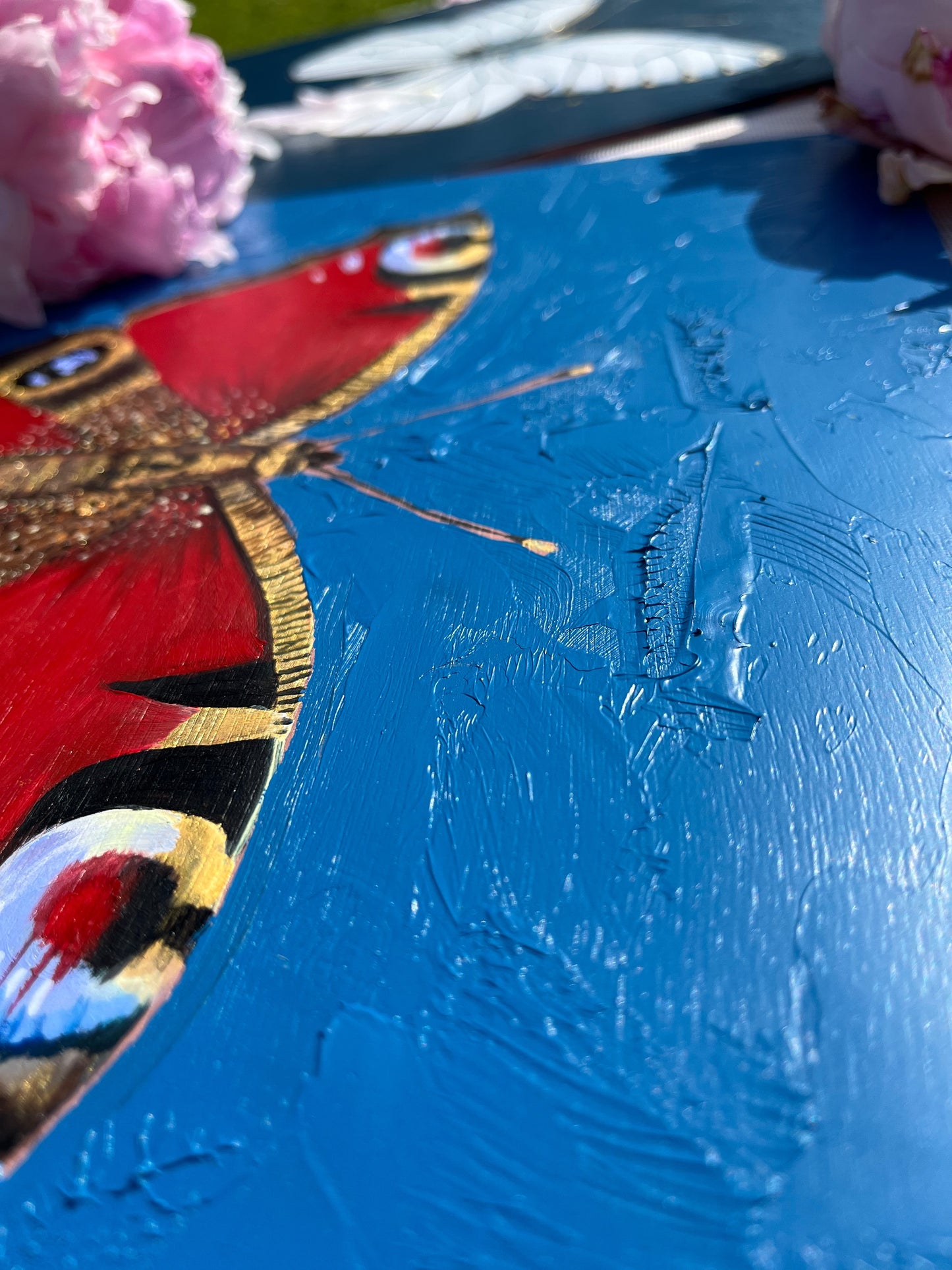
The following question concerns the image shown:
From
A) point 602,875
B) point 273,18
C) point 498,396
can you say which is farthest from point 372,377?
point 273,18

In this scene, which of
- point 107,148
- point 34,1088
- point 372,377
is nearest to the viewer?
point 34,1088

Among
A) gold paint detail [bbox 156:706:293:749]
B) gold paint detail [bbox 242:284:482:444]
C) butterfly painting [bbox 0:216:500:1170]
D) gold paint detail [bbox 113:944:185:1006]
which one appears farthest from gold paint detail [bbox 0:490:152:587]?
gold paint detail [bbox 113:944:185:1006]

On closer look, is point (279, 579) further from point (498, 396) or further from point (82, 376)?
point (82, 376)

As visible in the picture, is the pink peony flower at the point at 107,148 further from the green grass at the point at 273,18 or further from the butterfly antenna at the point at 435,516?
the green grass at the point at 273,18

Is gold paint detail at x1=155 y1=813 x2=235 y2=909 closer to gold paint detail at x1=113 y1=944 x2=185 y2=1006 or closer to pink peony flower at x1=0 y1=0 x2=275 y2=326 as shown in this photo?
gold paint detail at x1=113 y1=944 x2=185 y2=1006

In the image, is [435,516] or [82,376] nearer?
[435,516]

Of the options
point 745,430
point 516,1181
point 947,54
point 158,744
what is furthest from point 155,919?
point 947,54
